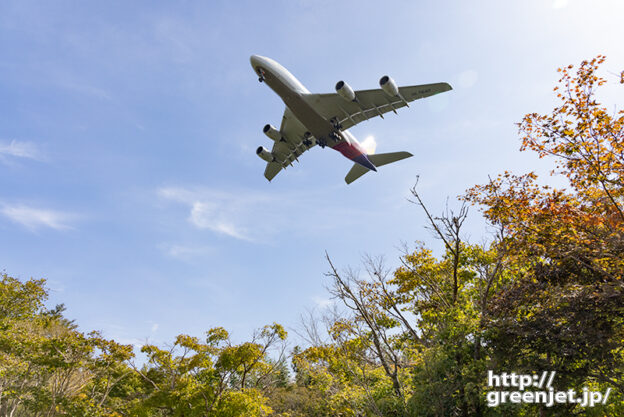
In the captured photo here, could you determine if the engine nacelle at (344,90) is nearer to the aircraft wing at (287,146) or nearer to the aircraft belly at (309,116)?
the aircraft belly at (309,116)

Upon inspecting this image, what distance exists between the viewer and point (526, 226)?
8.41 meters

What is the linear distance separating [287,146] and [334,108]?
18.8ft

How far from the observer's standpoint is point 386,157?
70.1 ft

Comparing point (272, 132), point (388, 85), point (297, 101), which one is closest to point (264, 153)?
point (272, 132)

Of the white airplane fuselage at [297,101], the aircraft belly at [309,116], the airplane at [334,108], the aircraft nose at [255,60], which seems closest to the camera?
the airplane at [334,108]

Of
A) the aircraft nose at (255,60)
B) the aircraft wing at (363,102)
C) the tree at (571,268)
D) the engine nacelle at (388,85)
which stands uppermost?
the aircraft nose at (255,60)

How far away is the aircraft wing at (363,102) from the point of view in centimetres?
1581

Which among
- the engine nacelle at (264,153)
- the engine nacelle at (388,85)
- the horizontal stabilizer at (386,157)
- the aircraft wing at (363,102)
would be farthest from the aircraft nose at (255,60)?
the horizontal stabilizer at (386,157)

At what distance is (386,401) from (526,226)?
6.26 m

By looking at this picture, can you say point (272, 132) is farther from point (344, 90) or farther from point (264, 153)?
point (344, 90)

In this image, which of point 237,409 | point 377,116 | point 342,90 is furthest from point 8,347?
point 377,116

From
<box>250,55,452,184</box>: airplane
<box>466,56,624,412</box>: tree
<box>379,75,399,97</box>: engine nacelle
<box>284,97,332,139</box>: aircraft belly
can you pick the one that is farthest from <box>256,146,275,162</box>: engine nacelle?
<box>466,56,624,412</box>: tree

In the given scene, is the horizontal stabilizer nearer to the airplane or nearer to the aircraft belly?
the airplane

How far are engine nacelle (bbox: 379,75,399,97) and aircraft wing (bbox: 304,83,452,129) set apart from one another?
0.76 metres
